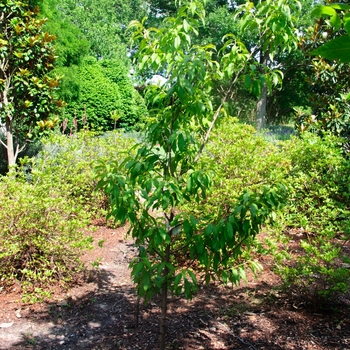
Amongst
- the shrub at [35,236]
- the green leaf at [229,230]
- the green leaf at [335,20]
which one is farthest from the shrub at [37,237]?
the green leaf at [335,20]

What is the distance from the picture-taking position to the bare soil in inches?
115

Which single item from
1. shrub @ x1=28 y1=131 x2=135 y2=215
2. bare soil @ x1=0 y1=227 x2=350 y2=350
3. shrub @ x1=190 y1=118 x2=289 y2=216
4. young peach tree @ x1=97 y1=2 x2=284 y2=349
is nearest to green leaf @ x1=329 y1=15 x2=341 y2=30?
young peach tree @ x1=97 y1=2 x2=284 y2=349

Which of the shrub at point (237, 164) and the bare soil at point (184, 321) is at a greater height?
the shrub at point (237, 164)

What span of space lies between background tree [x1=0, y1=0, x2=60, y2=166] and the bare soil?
3533 mm

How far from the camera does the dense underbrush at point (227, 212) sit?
10.7 ft

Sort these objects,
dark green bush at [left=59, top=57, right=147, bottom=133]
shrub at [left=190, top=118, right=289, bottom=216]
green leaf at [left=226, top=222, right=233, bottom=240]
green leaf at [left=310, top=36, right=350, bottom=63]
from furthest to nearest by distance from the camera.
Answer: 1. dark green bush at [left=59, top=57, right=147, bottom=133]
2. shrub at [left=190, top=118, right=289, bottom=216]
3. green leaf at [left=226, top=222, right=233, bottom=240]
4. green leaf at [left=310, top=36, right=350, bottom=63]

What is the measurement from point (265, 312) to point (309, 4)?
16.8 m

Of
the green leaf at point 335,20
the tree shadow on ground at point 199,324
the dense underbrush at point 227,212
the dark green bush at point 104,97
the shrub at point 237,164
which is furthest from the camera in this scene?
the dark green bush at point 104,97

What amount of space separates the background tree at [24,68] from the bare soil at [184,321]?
3533mm

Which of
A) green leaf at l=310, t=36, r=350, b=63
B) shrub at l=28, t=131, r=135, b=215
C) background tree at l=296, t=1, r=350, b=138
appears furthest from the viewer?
background tree at l=296, t=1, r=350, b=138

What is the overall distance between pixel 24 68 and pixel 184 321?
5.12 metres

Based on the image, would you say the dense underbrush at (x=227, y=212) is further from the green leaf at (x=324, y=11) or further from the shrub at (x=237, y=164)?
the green leaf at (x=324, y=11)

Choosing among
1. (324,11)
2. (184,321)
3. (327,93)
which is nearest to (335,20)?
(324,11)

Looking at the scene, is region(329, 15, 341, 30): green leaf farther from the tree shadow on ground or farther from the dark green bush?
the dark green bush
